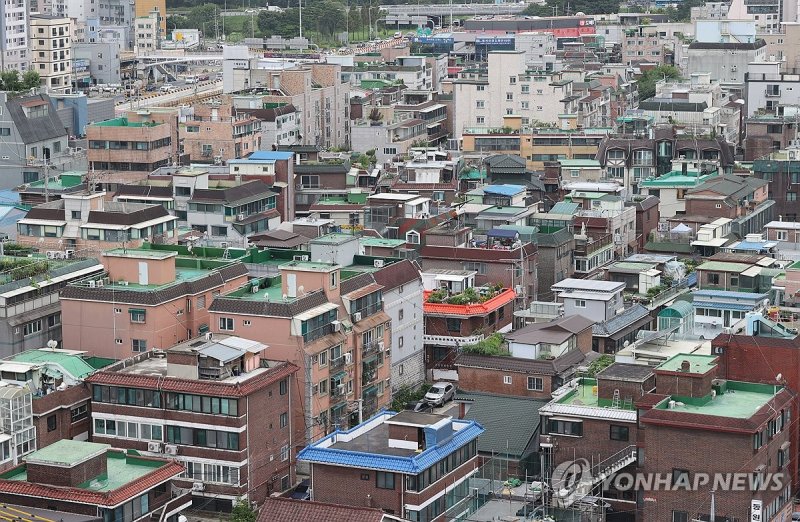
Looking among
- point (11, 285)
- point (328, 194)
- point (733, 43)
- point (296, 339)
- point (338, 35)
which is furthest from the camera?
point (338, 35)

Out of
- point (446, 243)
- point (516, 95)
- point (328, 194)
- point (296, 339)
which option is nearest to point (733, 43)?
point (516, 95)

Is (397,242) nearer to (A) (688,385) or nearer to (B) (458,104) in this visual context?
(A) (688,385)

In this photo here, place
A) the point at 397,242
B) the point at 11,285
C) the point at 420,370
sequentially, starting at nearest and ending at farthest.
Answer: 1. the point at 11,285
2. the point at 420,370
3. the point at 397,242

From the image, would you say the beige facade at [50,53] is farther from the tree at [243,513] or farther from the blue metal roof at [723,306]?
the tree at [243,513]

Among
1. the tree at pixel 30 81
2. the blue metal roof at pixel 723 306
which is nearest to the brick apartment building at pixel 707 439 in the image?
→ the blue metal roof at pixel 723 306

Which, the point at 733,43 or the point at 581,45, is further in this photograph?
the point at 581,45

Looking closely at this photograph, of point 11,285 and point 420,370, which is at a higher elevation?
point 11,285

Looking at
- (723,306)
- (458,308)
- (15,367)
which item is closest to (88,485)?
(15,367)
